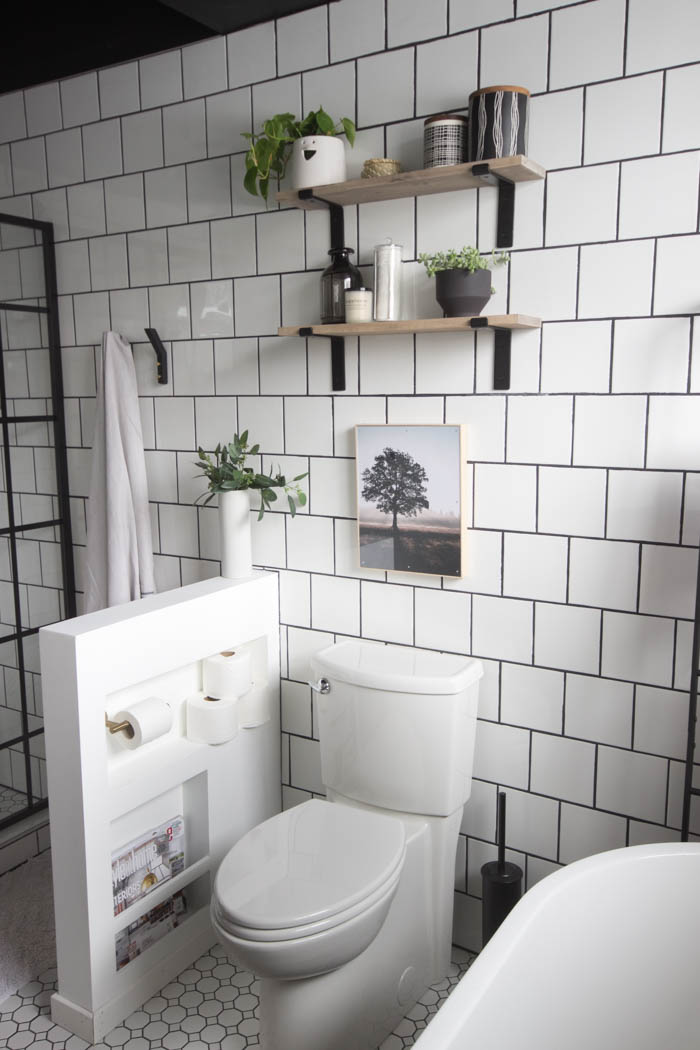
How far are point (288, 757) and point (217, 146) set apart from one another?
1.81m

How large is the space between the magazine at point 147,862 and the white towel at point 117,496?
0.73 metres

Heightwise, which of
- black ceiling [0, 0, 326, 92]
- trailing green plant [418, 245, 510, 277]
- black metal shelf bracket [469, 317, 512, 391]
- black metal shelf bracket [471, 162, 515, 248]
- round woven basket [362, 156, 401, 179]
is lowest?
black metal shelf bracket [469, 317, 512, 391]

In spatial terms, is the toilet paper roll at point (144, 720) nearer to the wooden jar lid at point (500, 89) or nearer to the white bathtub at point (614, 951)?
the white bathtub at point (614, 951)

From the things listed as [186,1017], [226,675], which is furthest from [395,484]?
[186,1017]

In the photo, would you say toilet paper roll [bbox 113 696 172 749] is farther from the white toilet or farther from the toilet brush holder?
the toilet brush holder

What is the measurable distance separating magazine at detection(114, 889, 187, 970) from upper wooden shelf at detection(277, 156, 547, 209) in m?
1.87

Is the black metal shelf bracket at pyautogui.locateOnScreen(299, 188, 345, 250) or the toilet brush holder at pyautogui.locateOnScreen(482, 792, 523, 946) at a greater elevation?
the black metal shelf bracket at pyautogui.locateOnScreen(299, 188, 345, 250)

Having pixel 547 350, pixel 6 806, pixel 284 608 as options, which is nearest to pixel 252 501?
pixel 284 608

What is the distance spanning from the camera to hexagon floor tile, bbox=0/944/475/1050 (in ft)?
6.60

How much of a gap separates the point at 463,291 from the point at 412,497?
55 centimetres

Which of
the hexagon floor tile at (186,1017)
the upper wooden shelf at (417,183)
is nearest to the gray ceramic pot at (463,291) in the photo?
the upper wooden shelf at (417,183)

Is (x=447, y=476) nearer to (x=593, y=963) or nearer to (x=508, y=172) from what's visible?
(x=508, y=172)

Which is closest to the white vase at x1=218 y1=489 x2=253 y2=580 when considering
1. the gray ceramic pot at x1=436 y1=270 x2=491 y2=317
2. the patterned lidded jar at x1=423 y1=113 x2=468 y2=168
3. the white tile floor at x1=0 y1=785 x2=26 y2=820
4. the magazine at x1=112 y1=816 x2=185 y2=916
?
the magazine at x1=112 y1=816 x2=185 y2=916

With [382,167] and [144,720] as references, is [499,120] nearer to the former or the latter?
[382,167]
